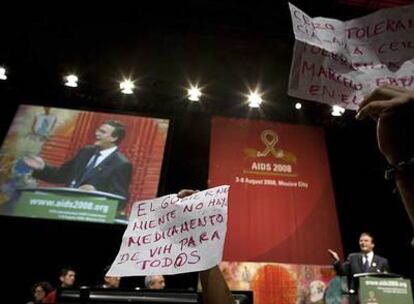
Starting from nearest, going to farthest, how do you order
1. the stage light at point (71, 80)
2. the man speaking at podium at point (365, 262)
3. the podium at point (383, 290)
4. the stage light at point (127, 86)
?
the podium at point (383, 290)
the man speaking at podium at point (365, 262)
the stage light at point (71, 80)
the stage light at point (127, 86)

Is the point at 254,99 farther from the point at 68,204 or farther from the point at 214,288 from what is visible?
the point at 214,288

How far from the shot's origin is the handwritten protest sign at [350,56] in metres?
1.28

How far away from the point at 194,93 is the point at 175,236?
503 centimetres

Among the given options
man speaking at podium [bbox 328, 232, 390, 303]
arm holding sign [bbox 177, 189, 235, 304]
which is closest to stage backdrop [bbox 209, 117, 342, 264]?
man speaking at podium [bbox 328, 232, 390, 303]

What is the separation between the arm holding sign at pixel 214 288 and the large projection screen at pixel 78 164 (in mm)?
3623

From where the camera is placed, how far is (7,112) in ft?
19.4

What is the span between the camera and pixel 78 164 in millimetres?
4887

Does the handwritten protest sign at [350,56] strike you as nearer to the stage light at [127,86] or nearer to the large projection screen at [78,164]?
the large projection screen at [78,164]

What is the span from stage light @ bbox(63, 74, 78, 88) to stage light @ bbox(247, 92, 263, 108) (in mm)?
2542

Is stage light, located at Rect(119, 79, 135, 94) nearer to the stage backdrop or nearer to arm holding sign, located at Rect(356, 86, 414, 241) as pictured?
the stage backdrop

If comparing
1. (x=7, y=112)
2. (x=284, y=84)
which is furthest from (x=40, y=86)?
(x=284, y=84)

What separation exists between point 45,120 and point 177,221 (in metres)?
4.55

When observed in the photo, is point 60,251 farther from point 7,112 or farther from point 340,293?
point 340,293

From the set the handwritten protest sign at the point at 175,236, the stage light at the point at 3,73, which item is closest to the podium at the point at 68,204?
the stage light at the point at 3,73
